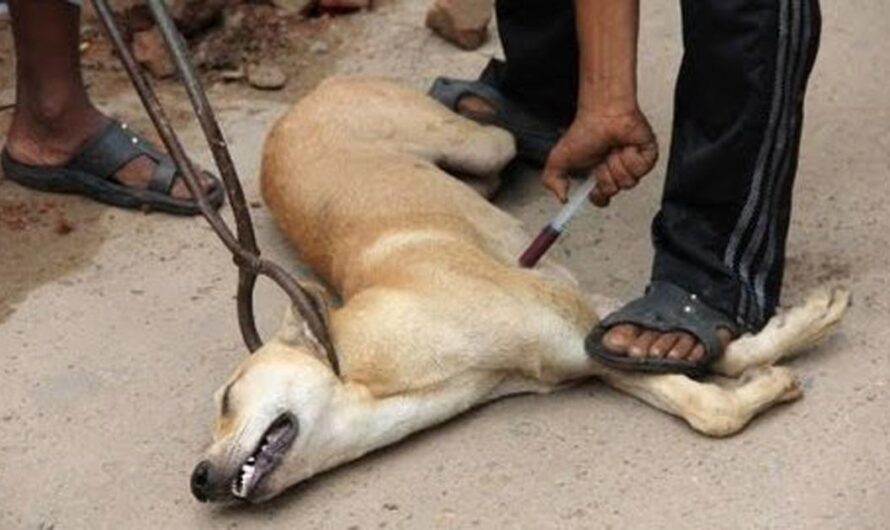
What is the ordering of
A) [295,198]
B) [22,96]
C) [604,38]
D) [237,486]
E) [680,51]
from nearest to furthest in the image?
[237,486]
[604,38]
[295,198]
[22,96]
[680,51]

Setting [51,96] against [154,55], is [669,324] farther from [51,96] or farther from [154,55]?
[154,55]

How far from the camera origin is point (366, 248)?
3.88 m

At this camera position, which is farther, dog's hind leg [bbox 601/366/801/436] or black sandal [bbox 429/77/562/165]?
black sandal [bbox 429/77/562/165]

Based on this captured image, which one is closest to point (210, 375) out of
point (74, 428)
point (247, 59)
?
point (74, 428)

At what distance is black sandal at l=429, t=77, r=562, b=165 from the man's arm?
88 centimetres

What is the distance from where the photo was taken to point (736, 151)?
3520 mm

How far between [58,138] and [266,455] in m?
1.62

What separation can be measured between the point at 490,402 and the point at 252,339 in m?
0.48

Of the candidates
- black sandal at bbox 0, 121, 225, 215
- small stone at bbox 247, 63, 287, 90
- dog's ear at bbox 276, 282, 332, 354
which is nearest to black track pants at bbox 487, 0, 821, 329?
dog's ear at bbox 276, 282, 332, 354

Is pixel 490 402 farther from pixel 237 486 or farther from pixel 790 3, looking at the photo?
pixel 790 3

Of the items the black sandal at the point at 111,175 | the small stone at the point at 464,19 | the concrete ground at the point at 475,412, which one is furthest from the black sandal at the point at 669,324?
the small stone at the point at 464,19

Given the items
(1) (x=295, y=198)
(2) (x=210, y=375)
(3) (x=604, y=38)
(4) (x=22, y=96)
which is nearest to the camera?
(3) (x=604, y=38)

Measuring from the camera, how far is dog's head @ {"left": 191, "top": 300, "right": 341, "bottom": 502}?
3.30m

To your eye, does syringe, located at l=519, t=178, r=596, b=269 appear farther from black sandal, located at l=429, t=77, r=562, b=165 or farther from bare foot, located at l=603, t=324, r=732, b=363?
black sandal, located at l=429, t=77, r=562, b=165
